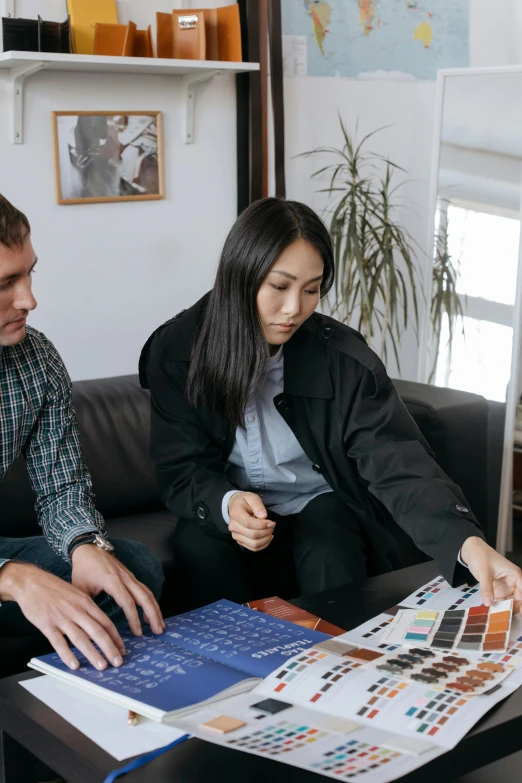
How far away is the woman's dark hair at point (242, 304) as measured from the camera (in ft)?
6.20

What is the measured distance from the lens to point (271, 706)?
1145 mm

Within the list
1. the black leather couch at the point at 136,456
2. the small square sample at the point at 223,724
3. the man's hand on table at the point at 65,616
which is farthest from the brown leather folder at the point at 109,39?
the small square sample at the point at 223,724

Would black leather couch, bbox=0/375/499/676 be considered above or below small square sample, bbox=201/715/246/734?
below

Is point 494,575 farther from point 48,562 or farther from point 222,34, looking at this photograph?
point 222,34

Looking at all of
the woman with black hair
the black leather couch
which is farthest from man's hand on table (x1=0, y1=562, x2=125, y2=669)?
the black leather couch

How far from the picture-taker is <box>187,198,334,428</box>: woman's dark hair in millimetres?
1890

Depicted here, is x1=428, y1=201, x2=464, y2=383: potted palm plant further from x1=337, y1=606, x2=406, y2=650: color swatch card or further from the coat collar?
x1=337, y1=606, x2=406, y2=650: color swatch card

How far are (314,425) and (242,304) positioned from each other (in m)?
0.30

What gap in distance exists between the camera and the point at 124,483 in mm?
2580

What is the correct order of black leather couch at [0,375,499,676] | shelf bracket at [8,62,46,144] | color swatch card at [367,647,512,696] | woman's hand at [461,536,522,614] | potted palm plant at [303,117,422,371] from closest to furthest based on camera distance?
color swatch card at [367,647,512,696], woman's hand at [461,536,522,614], black leather couch at [0,375,499,676], shelf bracket at [8,62,46,144], potted palm plant at [303,117,422,371]

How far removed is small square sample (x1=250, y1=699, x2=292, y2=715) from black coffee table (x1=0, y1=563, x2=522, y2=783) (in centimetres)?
5

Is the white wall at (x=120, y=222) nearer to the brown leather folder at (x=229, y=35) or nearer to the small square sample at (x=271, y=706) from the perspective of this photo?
the brown leather folder at (x=229, y=35)

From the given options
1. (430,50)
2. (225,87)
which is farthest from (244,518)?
(430,50)

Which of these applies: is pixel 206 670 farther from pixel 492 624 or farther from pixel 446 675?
pixel 492 624
